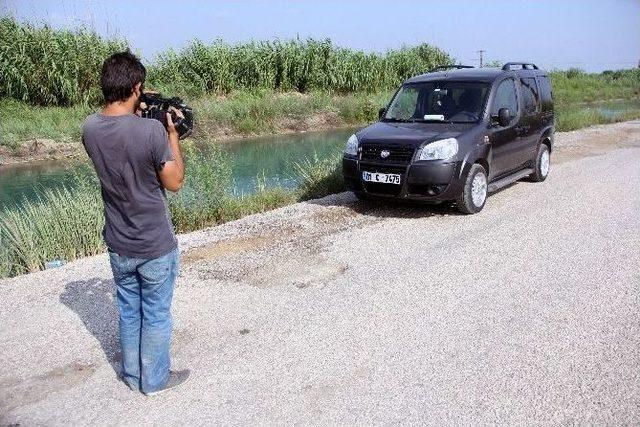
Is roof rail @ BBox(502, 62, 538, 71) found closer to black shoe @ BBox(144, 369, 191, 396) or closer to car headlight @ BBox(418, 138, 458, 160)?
car headlight @ BBox(418, 138, 458, 160)

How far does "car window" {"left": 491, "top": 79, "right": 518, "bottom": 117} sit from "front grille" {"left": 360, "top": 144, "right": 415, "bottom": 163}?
168 centimetres

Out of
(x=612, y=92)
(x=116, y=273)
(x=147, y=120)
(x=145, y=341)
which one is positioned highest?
(x=147, y=120)

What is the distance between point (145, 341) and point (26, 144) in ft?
55.6

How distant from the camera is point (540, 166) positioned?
33.5ft

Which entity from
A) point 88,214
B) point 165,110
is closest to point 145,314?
point 165,110

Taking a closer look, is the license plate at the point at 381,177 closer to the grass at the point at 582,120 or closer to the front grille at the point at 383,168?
the front grille at the point at 383,168

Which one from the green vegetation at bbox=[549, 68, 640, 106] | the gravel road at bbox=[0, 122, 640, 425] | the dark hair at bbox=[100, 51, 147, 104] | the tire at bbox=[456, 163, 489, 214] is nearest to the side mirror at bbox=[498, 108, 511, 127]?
the tire at bbox=[456, 163, 489, 214]

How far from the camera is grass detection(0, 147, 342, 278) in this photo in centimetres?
707

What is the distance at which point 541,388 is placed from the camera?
146 inches

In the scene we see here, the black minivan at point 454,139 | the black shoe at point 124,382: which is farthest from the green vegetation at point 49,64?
the black shoe at point 124,382

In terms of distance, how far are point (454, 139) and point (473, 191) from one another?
81 centimetres

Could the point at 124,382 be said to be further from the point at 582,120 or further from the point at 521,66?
the point at 582,120

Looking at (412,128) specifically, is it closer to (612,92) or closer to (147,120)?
(147,120)

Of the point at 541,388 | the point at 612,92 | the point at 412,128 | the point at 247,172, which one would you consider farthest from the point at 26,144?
the point at 612,92
